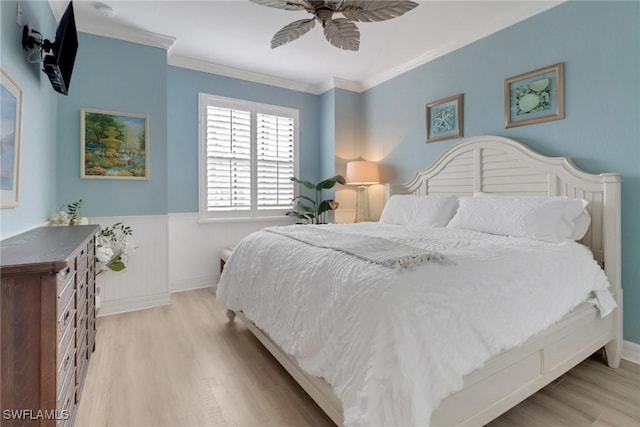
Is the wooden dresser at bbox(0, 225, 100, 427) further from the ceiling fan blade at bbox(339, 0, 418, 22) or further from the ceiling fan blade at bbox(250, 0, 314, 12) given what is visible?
the ceiling fan blade at bbox(339, 0, 418, 22)

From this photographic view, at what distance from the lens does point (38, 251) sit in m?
1.24

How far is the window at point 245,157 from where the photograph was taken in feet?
13.3

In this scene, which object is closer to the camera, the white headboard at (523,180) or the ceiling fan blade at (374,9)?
the ceiling fan blade at (374,9)

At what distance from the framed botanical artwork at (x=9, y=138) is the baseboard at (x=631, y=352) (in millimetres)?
3846

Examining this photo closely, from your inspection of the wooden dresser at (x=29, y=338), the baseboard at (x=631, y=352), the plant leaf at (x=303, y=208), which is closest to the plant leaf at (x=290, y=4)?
the wooden dresser at (x=29, y=338)

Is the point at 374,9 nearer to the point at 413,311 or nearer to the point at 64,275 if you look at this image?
the point at 413,311

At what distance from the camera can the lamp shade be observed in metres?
4.11

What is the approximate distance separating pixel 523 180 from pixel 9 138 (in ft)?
11.5

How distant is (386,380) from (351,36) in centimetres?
215

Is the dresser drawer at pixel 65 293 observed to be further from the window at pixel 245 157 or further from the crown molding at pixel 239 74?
the crown molding at pixel 239 74

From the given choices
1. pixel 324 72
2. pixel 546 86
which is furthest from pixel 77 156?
pixel 546 86

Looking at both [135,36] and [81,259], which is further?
[135,36]

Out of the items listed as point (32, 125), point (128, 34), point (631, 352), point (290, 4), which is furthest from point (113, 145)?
point (631, 352)

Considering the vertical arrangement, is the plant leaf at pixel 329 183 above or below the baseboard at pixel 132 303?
above
